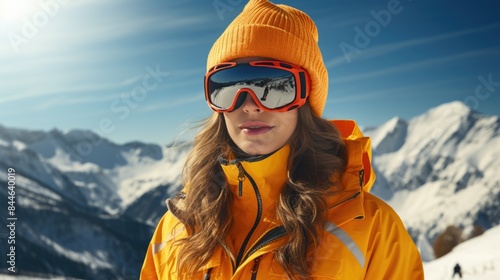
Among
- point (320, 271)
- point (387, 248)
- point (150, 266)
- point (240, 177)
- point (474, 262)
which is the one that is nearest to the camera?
point (320, 271)

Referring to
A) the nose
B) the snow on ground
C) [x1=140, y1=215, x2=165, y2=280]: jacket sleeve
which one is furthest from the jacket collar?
the snow on ground

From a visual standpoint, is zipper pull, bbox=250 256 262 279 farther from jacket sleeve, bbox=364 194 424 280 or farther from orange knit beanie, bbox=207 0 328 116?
orange knit beanie, bbox=207 0 328 116

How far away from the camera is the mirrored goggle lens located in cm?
288

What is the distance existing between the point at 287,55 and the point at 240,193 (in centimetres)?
87

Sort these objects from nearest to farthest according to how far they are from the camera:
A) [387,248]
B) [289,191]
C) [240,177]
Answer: [387,248], [289,191], [240,177]

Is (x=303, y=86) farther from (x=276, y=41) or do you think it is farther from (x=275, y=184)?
(x=275, y=184)

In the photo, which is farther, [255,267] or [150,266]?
[150,266]

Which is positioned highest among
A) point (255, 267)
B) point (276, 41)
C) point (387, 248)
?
point (276, 41)

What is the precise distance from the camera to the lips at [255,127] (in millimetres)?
2836

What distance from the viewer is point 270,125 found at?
2.86 metres

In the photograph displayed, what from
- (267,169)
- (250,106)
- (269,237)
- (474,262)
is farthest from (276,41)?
(474,262)

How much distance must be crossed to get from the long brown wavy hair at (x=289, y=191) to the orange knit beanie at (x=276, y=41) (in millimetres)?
242

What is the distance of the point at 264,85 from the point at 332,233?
0.92m

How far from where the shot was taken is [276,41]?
9.73 feet
